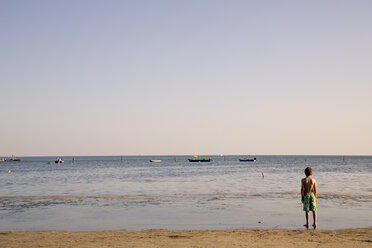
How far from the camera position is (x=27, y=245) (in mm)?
13328

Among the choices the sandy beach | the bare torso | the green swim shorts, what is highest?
the bare torso

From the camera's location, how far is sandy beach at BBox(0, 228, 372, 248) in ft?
43.4

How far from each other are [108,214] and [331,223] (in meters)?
12.0

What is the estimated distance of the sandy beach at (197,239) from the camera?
43.4 feet

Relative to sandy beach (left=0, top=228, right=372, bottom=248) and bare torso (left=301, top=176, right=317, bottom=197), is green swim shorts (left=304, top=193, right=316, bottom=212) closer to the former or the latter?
bare torso (left=301, top=176, right=317, bottom=197)

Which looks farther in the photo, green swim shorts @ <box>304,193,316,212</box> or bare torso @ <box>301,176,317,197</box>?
green swim shorts @ <box>304,193,316,212</box>

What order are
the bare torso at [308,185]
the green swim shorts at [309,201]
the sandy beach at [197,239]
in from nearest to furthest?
1. the sandy beach at [197,239]
2. the bare torso at [308,185]
3. the green swim shorts at [309,201]

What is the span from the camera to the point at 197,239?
559 inches

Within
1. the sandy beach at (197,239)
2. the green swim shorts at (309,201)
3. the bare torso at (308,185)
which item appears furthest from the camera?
the green swim shorts at (309,201)

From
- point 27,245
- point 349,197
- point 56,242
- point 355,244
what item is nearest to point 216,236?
point 355,244

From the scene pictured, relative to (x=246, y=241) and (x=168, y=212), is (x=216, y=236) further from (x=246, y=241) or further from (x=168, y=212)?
(x=168, y=212)

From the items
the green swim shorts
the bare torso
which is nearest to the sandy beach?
the green swim shorts

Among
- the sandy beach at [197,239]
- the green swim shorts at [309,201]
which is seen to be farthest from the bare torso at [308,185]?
the sandy beach at [197,239]

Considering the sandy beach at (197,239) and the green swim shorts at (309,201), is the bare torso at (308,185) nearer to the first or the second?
the green swim shorts at (309,201)
